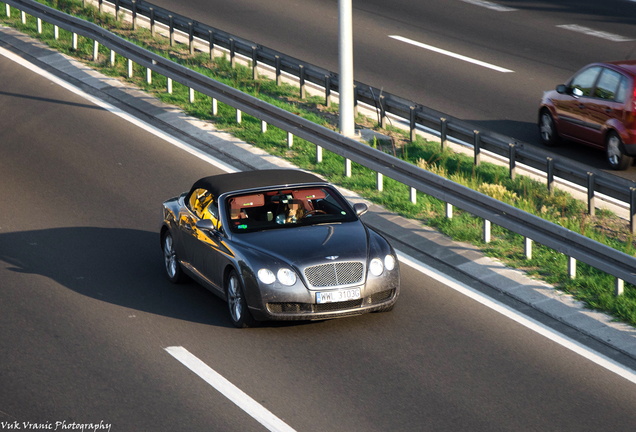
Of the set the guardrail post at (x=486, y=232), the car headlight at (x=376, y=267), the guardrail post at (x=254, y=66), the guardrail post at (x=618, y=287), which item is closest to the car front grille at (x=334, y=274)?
the car headlight at (x=376, y=267)

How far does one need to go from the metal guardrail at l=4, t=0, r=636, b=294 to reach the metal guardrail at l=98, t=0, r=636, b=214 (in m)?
1.79

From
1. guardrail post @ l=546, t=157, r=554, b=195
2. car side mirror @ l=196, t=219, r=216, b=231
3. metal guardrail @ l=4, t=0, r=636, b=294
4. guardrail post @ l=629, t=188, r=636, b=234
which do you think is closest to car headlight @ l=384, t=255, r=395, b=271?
car side mirror @ l=196, t=219, r=216, b=231

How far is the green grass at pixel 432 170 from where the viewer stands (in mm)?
10117

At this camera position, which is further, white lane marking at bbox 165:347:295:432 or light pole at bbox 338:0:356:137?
light pole at bbox 338:0:356:137

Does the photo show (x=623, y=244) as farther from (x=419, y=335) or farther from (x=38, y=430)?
(x=38, y=430)

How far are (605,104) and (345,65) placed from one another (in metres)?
4.42

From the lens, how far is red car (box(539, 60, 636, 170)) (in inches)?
556

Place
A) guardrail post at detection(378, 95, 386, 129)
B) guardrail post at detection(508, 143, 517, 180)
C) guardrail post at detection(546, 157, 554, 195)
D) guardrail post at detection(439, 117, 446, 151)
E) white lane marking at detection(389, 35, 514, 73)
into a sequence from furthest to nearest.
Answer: white lane marking at detection(389, 35, 514, 73) → guardrail post at detection(378, 95, 386, 129) → guardrail post at detection(439, 117, 446, 151) → guardrail post at detection(508, 143, 517, 180) → guardrail post at detection(546, 157, 554, 195)

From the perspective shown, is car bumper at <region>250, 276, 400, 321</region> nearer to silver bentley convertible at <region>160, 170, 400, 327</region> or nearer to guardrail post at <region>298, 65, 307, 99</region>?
silver bentley convertible at <region>160, 170, 400, 327</region>

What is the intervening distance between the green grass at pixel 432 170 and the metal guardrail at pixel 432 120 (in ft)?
1.18

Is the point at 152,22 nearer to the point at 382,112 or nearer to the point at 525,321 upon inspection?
the point at 382,112

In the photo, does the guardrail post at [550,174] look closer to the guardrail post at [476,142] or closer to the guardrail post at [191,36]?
the guardrail post at [476,142]

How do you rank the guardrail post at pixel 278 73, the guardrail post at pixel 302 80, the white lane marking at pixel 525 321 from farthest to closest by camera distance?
the guardrail post at pixel 278 73, the guardrail post at pixel 302 80, the white lane marking at pixel 525 321

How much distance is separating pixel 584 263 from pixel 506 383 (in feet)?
10.1
